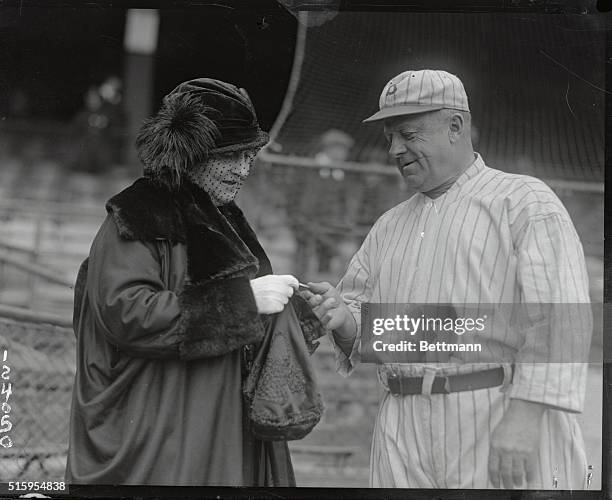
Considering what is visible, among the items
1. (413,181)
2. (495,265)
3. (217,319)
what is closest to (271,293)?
(217,319)

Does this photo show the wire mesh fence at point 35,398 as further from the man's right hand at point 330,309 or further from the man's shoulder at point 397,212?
the man's shoulder at point 397,212

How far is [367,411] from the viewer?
4184 mm

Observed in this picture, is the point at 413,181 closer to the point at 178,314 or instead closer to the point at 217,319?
the point at 217,319

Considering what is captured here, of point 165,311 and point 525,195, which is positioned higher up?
point 525,195

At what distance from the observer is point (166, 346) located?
3.73 m

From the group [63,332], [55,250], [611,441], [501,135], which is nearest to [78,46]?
[55,250]

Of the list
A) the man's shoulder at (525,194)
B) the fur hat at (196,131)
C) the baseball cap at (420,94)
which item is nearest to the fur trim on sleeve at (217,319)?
the fur hat at (196,131)

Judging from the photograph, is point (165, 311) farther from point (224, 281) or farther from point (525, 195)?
point (525, 195)

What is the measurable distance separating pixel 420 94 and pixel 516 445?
1570mm

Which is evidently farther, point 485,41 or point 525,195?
point 485,41

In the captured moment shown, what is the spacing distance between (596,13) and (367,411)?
Result: 6.89ft

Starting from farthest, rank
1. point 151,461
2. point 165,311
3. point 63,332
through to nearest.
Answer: point 63,332 < point 151,461 < point 165,311

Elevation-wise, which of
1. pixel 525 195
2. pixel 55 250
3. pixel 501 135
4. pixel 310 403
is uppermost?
pixel 501 135

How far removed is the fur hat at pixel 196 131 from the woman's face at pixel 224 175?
45mm
